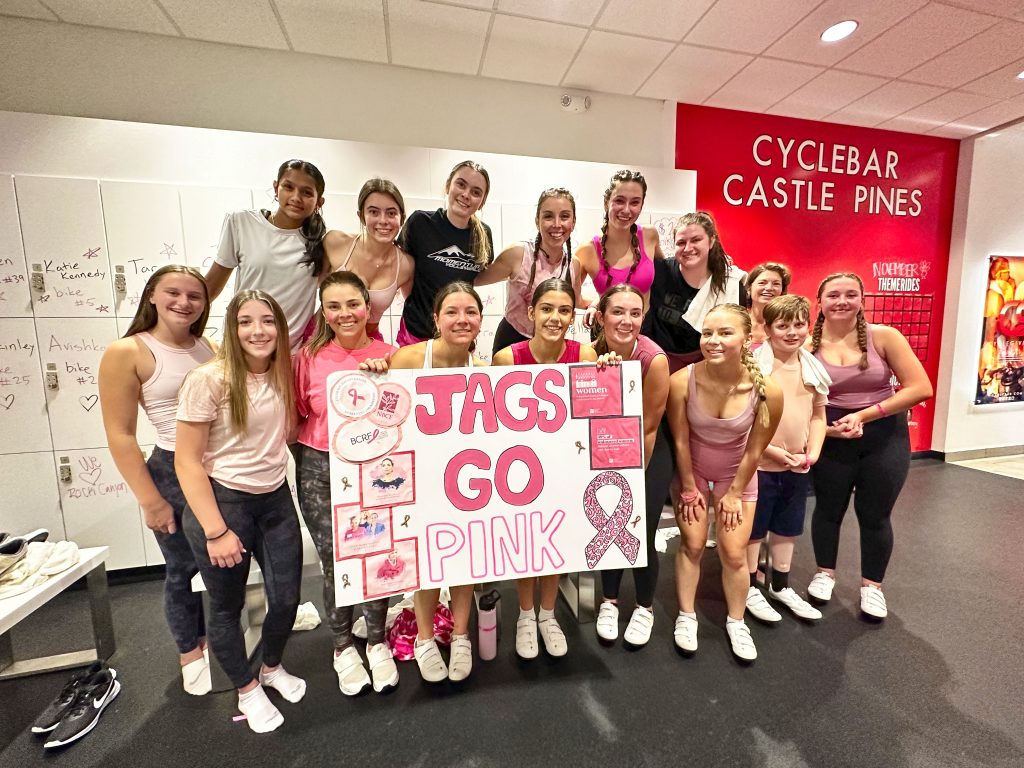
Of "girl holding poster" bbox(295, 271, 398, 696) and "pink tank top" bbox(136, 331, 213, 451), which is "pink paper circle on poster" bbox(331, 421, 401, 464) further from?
"pink tank top" bbox(136, 331, 213, 451)

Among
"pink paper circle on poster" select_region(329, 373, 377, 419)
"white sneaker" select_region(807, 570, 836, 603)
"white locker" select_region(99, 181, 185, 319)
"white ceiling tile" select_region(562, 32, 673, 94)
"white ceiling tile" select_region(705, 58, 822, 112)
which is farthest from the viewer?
"white ceiling tile" select_region(705, 58, 822, 112)

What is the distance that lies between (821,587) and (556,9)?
11.4ft

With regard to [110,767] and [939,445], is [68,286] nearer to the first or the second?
[110,767]

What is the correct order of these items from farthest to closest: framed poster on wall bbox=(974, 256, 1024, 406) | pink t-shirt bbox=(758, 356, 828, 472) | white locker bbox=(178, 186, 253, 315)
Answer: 1. framed poster on wall bbox=(974, 256, 1024, 406)
2. white locker bbox=(178, 186, 253, 315)
3. pink t-shirt bbox=(758, 356, 828, 472)

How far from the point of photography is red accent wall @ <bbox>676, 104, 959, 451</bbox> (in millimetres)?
3859

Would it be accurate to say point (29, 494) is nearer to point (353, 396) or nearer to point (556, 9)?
point (353, 396)

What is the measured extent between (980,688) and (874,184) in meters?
4.36

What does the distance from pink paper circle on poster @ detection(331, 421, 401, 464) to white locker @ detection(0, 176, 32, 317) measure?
2.44 m

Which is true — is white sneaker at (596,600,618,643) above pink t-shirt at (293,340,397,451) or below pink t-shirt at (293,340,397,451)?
below

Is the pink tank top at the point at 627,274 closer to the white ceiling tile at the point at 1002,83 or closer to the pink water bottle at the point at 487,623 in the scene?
the pink water bottle at the point at 487,623

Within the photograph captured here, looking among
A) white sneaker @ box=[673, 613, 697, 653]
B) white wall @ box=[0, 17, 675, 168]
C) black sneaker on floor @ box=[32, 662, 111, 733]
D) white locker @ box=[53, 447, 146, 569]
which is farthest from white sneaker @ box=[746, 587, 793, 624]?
white locker @ box=[53, 447, 146, 569]

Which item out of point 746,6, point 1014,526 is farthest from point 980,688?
point 746,6

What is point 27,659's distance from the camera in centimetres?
206

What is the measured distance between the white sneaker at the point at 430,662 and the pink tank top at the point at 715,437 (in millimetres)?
1366
